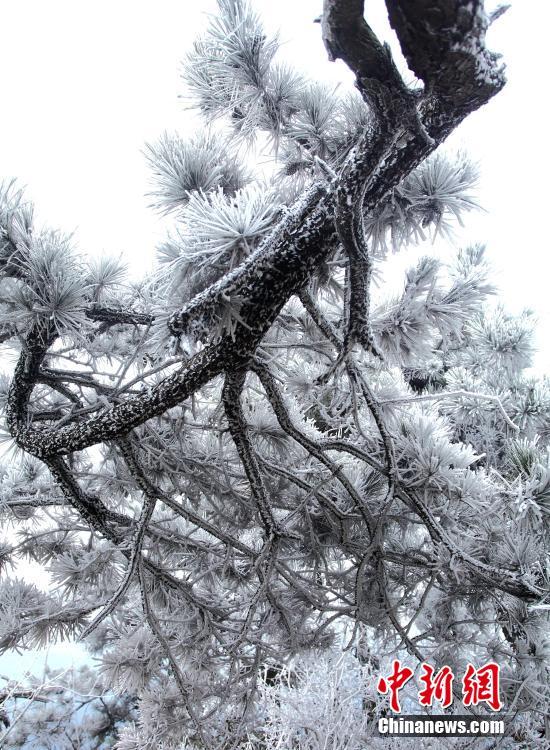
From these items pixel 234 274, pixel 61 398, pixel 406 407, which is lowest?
pixel 234 274

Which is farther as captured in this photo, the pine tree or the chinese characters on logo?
the chinese characters on logo

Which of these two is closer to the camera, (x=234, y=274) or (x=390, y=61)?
(x=390, y=61)

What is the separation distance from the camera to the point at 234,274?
1.52 feet

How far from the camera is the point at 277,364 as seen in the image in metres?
0.74

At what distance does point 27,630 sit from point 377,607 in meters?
0.61

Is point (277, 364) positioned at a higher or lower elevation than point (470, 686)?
higher

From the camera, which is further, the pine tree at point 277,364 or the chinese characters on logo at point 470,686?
the chinese characters on logo at point 470,686

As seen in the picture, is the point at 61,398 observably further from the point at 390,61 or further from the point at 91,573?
the point at 390,61

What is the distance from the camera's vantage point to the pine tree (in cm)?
44

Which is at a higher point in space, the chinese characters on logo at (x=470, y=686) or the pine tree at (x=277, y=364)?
the pine tree at (x=277, y=364)

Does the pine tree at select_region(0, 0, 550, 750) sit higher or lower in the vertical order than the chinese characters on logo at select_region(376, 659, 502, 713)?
higher

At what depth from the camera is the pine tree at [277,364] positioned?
436 millimetres

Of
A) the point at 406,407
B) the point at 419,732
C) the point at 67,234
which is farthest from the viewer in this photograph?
the point at 419,732

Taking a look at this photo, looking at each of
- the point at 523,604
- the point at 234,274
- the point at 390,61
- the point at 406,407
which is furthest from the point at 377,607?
the point at 390,61
